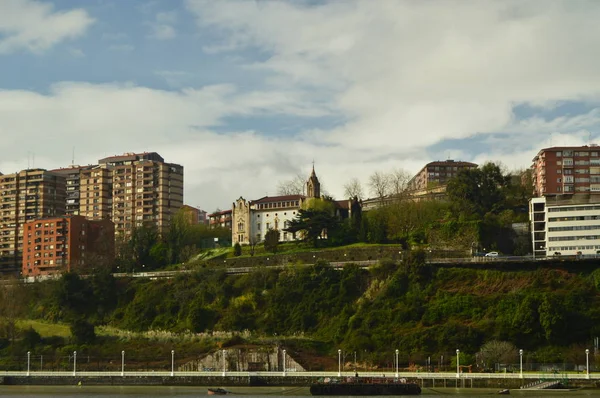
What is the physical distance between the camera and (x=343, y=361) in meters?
101

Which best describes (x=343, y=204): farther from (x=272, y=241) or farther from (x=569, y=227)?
(x=569, y=227)

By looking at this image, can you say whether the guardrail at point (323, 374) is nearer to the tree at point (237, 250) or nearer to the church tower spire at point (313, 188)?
the tree at point (237, 250)

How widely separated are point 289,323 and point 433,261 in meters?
19.1

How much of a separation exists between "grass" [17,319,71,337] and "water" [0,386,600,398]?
69.3 ft

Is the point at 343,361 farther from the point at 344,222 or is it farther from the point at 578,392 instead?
the point at 344,222

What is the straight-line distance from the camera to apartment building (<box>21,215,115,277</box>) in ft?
516

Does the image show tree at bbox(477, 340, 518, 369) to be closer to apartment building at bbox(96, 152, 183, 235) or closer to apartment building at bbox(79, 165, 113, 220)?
apartment building at bbox(96, 152, 183, 235)

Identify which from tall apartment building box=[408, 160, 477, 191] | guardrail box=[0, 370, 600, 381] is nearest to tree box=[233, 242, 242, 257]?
guardrail box=[0, 370, 600, 381]

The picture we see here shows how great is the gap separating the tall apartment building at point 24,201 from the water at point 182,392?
85.0 metres

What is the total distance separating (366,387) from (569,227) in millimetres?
45174

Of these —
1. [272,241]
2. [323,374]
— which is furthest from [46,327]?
[323,374]

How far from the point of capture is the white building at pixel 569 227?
117375mm

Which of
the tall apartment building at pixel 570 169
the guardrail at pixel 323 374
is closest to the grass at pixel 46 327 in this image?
the guardrail at pixel 323 374

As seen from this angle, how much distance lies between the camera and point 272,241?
134875 millimetres
